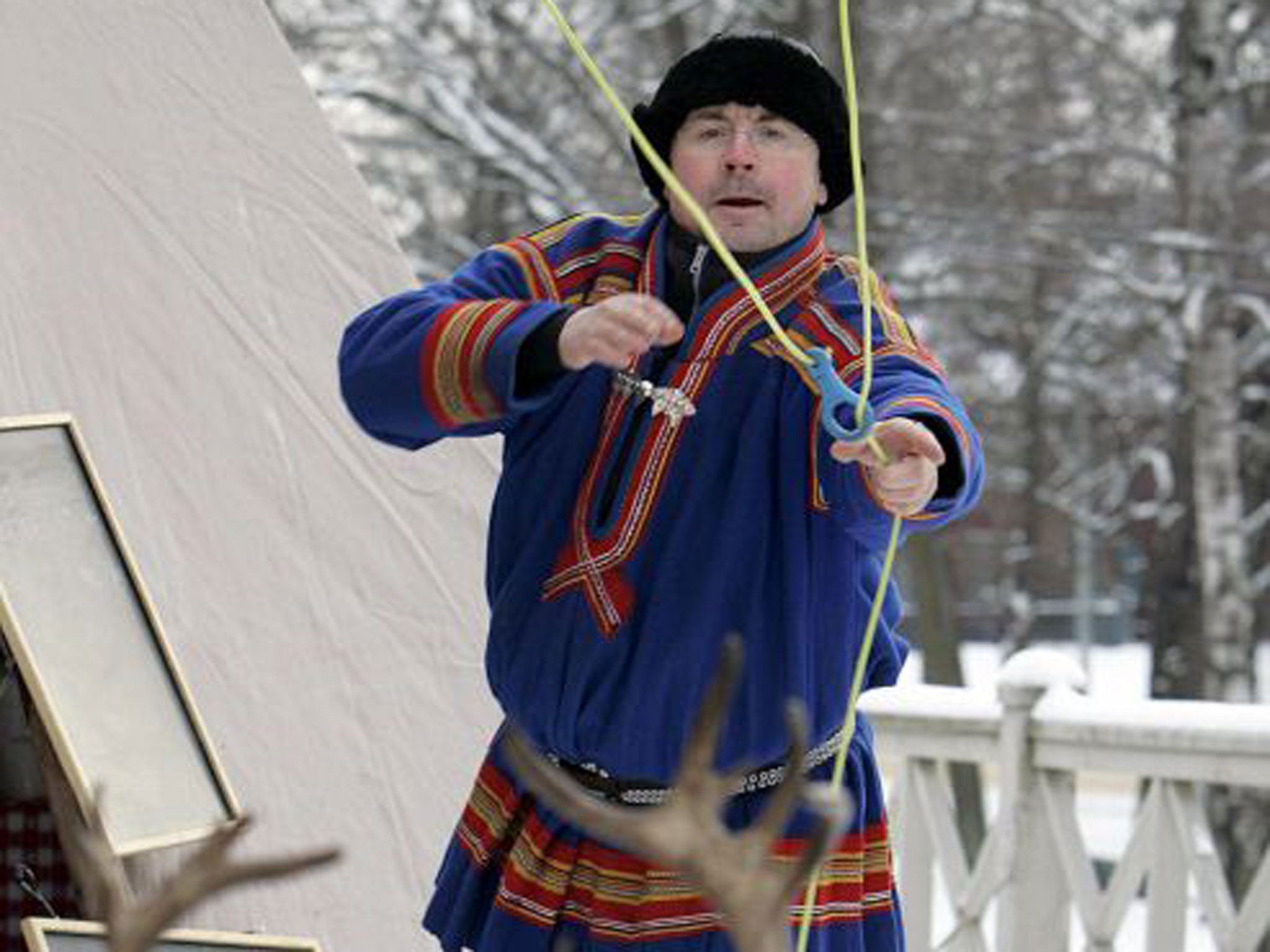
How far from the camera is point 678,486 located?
2.04 m

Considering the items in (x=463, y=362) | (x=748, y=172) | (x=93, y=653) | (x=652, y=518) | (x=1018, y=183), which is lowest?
(x=93, y=653)

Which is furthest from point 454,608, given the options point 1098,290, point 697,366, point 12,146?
point 1098,290

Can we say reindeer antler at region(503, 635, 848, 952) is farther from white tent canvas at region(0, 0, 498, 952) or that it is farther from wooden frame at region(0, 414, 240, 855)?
white tent canvas at region(0, 0, 498, 952)

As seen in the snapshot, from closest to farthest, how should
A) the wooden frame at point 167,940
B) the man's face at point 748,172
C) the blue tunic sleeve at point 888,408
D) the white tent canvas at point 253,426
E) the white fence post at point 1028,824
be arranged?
1. the blue tunic sleeve at point 888,408
2. the man's face at point 748,172
3. the wooden frame at point 167,940
4. the white tent canvas at point 253,426
5. the white fence post at point 1028,824

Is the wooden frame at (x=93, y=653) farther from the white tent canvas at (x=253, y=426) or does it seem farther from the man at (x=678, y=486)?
the man at (x=678, y=486)

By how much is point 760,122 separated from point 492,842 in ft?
2.17

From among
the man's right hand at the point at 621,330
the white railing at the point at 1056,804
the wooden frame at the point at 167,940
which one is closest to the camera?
the man's right hand at the point at 621,330

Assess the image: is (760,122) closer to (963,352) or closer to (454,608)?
(454,608)

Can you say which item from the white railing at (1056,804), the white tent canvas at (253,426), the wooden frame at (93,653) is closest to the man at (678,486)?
the wooden frame at (93,653)

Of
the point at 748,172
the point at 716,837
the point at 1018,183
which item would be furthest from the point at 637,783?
the point at 1018,183

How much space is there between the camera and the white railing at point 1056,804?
3576mm

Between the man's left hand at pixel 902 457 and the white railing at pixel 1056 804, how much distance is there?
1761 mm

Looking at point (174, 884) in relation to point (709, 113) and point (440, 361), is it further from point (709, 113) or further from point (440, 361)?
point (709, 113)

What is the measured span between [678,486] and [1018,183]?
10.6 meters
